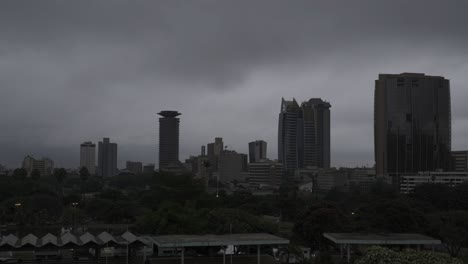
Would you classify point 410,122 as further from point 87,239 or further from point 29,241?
point 29,241

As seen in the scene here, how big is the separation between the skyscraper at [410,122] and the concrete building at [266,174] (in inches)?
1595

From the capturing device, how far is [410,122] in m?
131

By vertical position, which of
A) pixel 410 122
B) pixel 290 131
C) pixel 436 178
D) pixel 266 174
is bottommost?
pixel 266 174

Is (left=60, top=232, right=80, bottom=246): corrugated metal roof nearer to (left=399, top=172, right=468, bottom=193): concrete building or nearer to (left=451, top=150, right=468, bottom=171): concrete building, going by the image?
(left=399, top=172, right=468, bottom=193): concrete building

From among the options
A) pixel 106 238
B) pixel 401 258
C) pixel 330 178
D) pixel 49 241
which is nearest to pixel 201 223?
pixel 106 238

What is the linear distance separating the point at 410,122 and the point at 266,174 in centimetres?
5175

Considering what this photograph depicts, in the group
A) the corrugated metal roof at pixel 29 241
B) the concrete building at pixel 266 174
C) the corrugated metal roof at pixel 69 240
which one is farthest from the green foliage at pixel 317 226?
the concrete building at pixel 266 174

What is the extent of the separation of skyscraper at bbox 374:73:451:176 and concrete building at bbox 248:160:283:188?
4051 centimetres

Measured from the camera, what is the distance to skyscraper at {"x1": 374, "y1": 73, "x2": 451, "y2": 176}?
131 metres

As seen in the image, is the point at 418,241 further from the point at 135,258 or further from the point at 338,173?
the point at 338,173

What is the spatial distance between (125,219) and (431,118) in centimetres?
9028

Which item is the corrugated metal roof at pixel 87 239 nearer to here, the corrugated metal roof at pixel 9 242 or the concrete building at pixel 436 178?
the corrugated metal roof at pixel 9 242

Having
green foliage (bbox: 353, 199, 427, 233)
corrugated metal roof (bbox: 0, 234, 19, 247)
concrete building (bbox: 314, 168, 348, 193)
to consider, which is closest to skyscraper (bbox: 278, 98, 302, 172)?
concrete building (bbox: 314, 168, 348, 193)

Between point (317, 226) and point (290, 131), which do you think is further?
point (290, 131)
